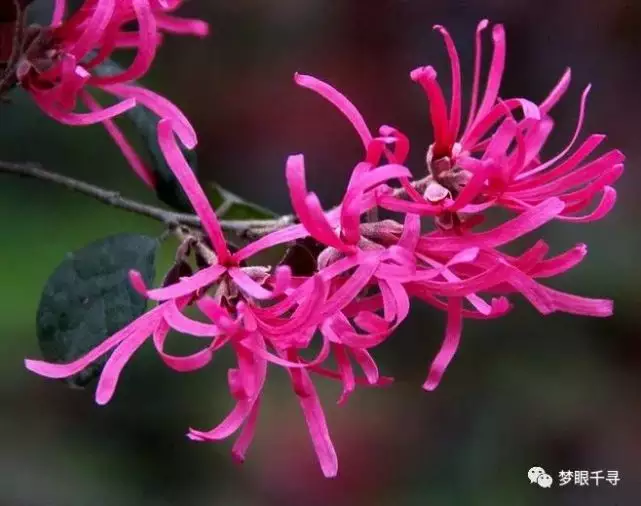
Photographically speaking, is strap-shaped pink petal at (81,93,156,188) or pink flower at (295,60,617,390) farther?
strap-shaped pink petal at (81,93,156,188)

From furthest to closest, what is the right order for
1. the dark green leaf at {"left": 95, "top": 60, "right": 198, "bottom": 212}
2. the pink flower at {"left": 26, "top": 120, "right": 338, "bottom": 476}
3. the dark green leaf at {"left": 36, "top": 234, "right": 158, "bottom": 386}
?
the dark green leaf at {"left": 95, "top": 60, "right": 198, "bottom": 212}, the dark green leaf at {"left": 36, "top": 234, "right": 158, "bottom": 386}, the pink flower at {"left": 26, "top": 120, "right": 338, "bottom": 476}

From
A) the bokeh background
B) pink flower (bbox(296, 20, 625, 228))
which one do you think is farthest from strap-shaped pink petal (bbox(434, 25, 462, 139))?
the bokeh background

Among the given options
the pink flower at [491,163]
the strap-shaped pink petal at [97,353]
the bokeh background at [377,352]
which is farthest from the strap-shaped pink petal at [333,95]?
the bokeh background at [377,352]

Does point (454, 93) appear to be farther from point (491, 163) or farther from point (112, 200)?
point (112, 200)

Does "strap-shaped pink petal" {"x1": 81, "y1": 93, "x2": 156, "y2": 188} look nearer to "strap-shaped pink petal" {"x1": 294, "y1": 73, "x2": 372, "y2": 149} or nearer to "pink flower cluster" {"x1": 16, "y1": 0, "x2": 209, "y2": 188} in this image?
"pink flower cluster" {"x1": 16, "y1": 0, "x2": 209, "y2": 188}

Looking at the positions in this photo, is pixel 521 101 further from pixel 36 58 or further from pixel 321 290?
pixel 36 58

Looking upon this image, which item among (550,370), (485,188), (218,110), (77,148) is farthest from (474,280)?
(218,110)

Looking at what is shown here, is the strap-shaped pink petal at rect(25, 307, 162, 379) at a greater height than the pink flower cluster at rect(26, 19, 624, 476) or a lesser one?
lesser
